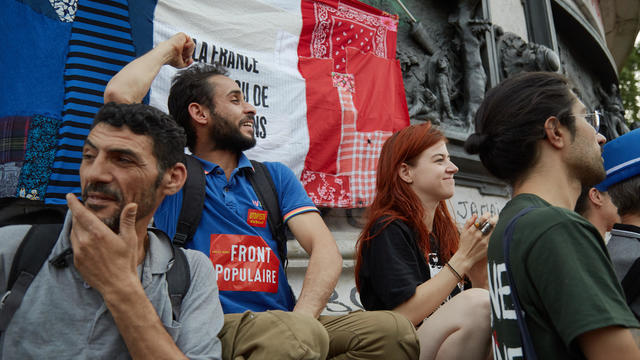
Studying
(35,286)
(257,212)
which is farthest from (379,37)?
(35,286)

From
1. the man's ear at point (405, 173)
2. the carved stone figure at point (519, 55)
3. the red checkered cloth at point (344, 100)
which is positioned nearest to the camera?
the man's ear at point (405, 173)

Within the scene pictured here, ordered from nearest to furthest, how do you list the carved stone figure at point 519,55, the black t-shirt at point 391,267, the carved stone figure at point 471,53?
the black t-shirt at point 391,267
the carved stone figure at point 471,53
the carved stone figure at point 519,55

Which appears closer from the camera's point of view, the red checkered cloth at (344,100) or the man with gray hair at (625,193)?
the man with gray hair at (625,193)

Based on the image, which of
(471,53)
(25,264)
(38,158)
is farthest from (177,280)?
(471,53)

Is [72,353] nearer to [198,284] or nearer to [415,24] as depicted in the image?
[198,284]

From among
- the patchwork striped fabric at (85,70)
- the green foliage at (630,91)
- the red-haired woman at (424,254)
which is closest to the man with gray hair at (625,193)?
the red-haired woman at (424,254)

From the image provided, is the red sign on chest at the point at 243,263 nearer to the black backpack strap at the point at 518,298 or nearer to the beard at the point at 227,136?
the beard at the point at 227,136

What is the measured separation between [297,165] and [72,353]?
2395mm

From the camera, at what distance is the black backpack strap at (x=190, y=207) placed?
2076 millimetres

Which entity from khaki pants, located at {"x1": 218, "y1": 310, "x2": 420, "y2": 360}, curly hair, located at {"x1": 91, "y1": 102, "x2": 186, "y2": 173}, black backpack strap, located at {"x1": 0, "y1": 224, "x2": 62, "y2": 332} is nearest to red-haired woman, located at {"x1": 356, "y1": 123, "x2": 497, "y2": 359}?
khaki pants, located at {"x1": 218, "y1": 310, "x2": 420, "y2": 360}

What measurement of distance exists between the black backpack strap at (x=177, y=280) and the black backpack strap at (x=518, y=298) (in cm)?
96

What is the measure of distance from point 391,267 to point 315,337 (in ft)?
2.45

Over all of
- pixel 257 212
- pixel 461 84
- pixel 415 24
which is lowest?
pixel 257 212

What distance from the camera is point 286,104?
142 inches
